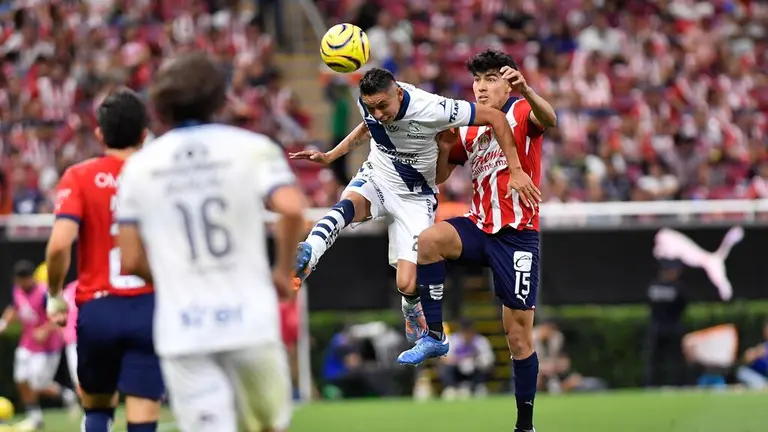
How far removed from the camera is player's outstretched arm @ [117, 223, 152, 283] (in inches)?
252

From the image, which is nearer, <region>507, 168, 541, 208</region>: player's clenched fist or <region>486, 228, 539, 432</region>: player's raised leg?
<region>507, 168, 541, 208</region>: player's clenched fist

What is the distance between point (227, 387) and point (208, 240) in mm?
674

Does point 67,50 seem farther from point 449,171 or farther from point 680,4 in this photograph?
point 449,171

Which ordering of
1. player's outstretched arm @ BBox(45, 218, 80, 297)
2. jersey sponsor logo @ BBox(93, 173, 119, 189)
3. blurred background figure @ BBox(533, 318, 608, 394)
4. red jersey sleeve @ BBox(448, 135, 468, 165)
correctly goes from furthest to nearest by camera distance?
1. blurred background figure @ BBox(533, 318, 608, 394)
2. red jersey sleeve @ BBox(448, 135, 468, 165)
3. jersey sponsor logo @ BBox(93, 173, 119, 189)
4. player's outstretched arm @ BBox(45, 218, 80, 297)

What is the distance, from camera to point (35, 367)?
1770 centimetres

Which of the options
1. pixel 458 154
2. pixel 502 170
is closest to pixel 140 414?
pixel 502 170

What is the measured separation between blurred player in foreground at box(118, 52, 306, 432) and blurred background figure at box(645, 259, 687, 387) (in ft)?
46.6

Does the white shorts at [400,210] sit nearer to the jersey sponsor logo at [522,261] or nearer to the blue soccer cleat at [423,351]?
the blue soccer cleat at [423,351]

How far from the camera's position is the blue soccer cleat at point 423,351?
10078mm

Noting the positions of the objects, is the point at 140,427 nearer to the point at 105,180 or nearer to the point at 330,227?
the point at 105,180

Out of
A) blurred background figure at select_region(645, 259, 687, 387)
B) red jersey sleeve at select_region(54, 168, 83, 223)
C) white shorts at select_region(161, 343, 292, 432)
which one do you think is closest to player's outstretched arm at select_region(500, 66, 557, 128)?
red jersey sleeve at select_region(54, 168, 83, 223)

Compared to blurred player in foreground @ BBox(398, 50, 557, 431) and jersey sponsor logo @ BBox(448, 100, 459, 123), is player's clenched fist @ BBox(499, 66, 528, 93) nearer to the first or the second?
jersey sponsor logo @ BBox(448, 100, 459, 123)

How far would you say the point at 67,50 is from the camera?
23172mm

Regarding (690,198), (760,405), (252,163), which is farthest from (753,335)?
(252,163)
